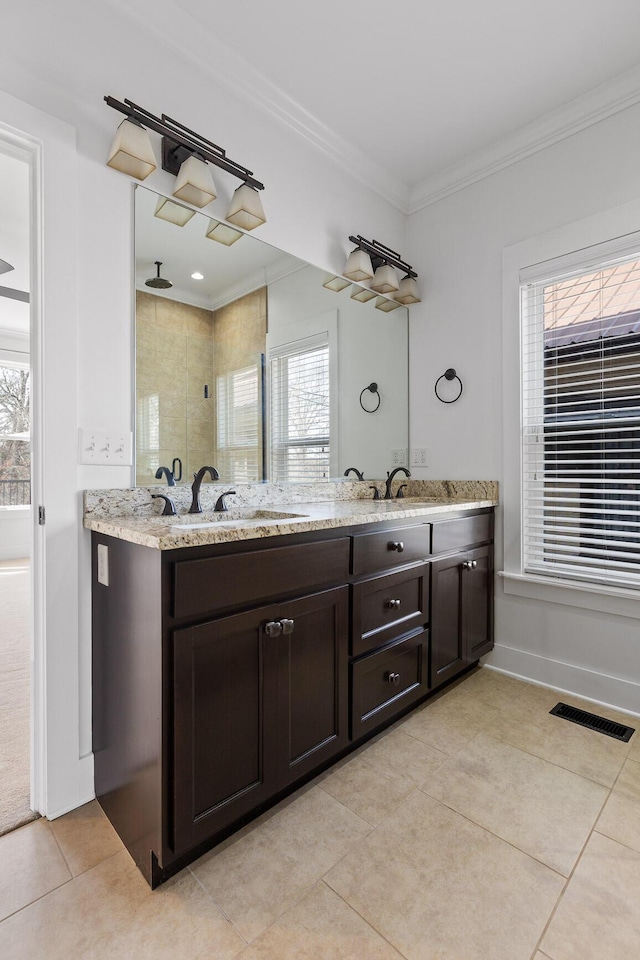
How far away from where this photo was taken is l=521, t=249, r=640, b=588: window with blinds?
7.13 ft

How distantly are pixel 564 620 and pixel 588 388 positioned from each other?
1.14m

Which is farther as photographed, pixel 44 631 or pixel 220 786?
pixel 44 631

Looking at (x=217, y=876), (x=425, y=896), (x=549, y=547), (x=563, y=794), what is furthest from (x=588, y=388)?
(x=217, y=876)

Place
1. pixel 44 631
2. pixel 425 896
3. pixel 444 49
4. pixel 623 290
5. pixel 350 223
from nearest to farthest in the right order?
pixel 425 896
pixel 44 631
pixel 444 49
pixel 623 290
pixel 350 223

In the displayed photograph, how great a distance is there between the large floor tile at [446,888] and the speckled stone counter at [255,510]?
94cm

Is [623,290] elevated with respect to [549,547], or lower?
elevated

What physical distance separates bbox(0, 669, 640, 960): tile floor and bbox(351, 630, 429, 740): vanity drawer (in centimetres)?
16

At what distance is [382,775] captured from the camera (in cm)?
170

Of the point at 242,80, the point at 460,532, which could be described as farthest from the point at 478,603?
the point at 242,80

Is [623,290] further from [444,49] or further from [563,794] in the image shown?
[563,794]

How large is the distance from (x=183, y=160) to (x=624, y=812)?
8.93 feet

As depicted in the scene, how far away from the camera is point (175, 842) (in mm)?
1229

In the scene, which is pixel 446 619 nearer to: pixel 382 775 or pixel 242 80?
pixel 382 775

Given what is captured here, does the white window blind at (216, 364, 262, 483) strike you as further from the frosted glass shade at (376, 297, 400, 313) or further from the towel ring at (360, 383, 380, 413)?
the frosted glass shade at (376, 297, 400, 313)
